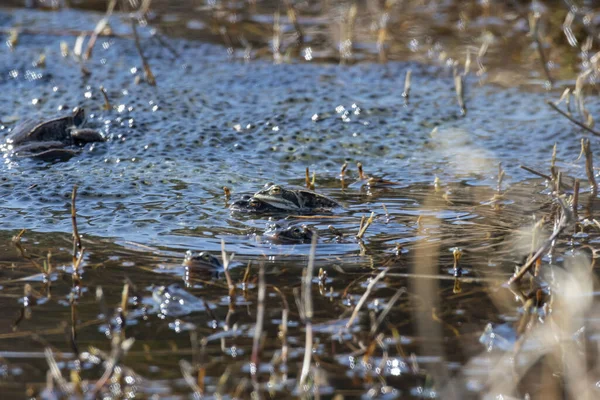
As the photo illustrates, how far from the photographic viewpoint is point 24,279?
3.93 metres

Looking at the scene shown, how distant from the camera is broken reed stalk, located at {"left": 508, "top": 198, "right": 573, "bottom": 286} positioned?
3.55 meters

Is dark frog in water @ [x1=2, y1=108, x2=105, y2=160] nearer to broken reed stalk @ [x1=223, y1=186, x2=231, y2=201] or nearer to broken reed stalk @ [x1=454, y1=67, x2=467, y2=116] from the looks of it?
broken reed stalk @ [x1=223, y1=186, x2=231, y2=201]

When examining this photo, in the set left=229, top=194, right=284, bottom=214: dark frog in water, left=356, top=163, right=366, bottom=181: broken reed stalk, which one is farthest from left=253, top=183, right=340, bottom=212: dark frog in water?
left=356, top=163, right=366, bottom=181: broken reed stalk

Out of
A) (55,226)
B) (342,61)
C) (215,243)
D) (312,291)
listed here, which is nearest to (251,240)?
(215,243)

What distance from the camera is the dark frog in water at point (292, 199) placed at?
486 cm

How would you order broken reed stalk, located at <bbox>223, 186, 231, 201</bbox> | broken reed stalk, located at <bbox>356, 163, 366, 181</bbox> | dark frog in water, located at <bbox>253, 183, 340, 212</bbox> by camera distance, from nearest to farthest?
dark frog in water, located at <bbox>253, 183, 340, 212</bbox> → broken reed stalk, located at <bbox>223, 186, 231, 201</bbox> → broken reed stalk, located at <bbox>356, 163, 366, 181</bbox>

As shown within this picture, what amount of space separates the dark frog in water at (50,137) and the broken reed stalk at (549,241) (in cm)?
331

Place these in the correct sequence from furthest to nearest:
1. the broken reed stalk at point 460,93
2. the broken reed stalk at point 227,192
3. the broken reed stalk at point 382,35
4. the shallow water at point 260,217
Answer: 1. the broken reed stalk at point 382,35
2. the broken reed stalk at point 460,93
3. the broken reed stalk at point 227,192
4. the shallow water at point 260,217

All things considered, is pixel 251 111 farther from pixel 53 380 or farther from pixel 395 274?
pixel 53 380

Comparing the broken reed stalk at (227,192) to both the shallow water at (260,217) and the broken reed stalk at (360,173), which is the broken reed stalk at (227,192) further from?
the broken reed stalk at (360,173)

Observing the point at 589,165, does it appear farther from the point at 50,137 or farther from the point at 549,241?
the point at 50,137

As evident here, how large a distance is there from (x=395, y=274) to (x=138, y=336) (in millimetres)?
1226

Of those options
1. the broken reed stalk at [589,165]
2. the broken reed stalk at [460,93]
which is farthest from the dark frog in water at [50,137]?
the broken reed stalk at [589,165]

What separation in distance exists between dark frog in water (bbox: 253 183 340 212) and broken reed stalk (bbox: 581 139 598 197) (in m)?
1.40
